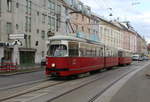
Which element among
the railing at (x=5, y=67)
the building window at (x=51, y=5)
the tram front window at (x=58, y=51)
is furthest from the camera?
the building window at (x=51, y=5)

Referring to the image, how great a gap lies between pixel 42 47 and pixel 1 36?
A: 41.8 feet

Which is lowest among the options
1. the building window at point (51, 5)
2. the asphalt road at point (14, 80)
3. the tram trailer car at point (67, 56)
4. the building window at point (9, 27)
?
the asphalt road at point (14, 80)

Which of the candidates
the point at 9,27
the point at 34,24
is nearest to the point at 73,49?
the point at 9,27

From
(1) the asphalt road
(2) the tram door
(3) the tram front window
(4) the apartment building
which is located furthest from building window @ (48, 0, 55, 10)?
(3) the tram front window

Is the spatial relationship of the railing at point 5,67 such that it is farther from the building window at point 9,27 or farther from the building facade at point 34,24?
the building window at point 9,27

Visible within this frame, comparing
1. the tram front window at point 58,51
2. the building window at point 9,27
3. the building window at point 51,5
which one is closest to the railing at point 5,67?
the tram front window at point 58,51

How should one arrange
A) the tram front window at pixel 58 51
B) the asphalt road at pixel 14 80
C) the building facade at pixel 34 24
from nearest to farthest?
the asphalt road at pixel 14 80 < the tram front window at pixel 58 51 < the building facade at pixel 34 24

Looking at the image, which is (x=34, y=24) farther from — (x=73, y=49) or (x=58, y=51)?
(x=58, y=51)

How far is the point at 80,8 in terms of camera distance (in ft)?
222

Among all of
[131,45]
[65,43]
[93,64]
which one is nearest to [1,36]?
[93,64]

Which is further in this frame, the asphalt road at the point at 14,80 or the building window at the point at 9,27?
the building window at the point at 9,27

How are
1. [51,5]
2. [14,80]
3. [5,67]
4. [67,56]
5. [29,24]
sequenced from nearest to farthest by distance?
[67,56] → [14,80] → [5,67] → [29,24] → [51,5]

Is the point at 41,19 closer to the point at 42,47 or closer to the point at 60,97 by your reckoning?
the point at 42,47

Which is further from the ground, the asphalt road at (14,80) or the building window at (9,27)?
the building window at (9,27)
